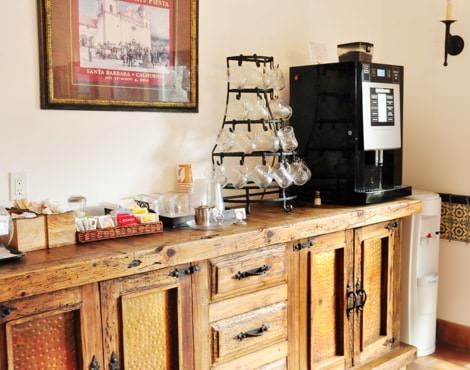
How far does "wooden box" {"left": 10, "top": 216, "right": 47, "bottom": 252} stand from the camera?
1776mm

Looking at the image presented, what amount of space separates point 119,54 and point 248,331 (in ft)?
4.10

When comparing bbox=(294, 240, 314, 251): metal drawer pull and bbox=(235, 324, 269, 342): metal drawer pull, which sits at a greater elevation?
bbox=(294, 240, 314, 251): metal drawer pull

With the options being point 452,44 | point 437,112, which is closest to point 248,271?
point 437,112

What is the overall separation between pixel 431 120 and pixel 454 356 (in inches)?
55.1

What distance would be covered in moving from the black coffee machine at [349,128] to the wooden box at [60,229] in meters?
1.33

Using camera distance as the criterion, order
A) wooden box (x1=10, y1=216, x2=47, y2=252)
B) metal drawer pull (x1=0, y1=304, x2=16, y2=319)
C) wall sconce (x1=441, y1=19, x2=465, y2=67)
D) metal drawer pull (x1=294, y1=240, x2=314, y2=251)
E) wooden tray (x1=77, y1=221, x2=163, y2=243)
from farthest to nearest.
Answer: wall sconce (x1=441, y1=19, x2=465, y2=67) < metal drawer pull (x1=294, y1=240, x2=314, y2=251) < wooden tray (x1=77, y1=221, x2=163, y2=243) < wooden box (x1=10, y1=216, x2=47, y2=252) < metal drawer pull (x1=0, y1=304, x2=16, y2=319)

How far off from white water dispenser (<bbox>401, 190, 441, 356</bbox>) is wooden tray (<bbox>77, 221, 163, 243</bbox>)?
1577 millimetres

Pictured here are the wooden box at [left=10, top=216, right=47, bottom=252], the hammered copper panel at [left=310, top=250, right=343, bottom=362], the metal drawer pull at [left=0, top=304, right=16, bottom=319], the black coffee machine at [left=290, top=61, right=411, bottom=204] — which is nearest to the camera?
the metal drawer pull at [left=0, top=304, right=16, bottom=319]

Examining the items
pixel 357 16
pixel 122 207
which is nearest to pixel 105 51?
pixel 122 207

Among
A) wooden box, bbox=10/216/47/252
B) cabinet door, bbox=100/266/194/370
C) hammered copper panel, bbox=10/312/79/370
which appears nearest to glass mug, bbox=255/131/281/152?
cabinet door, bbox=100/266/194/370

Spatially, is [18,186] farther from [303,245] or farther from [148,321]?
[303,245]

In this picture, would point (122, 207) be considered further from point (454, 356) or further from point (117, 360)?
point (454, 356)

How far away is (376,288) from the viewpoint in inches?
111

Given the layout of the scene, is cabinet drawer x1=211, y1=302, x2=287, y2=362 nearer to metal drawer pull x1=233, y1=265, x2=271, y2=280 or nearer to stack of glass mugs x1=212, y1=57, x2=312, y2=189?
metal drawer pull x1=233, y1=265, x2=271, y2=280
